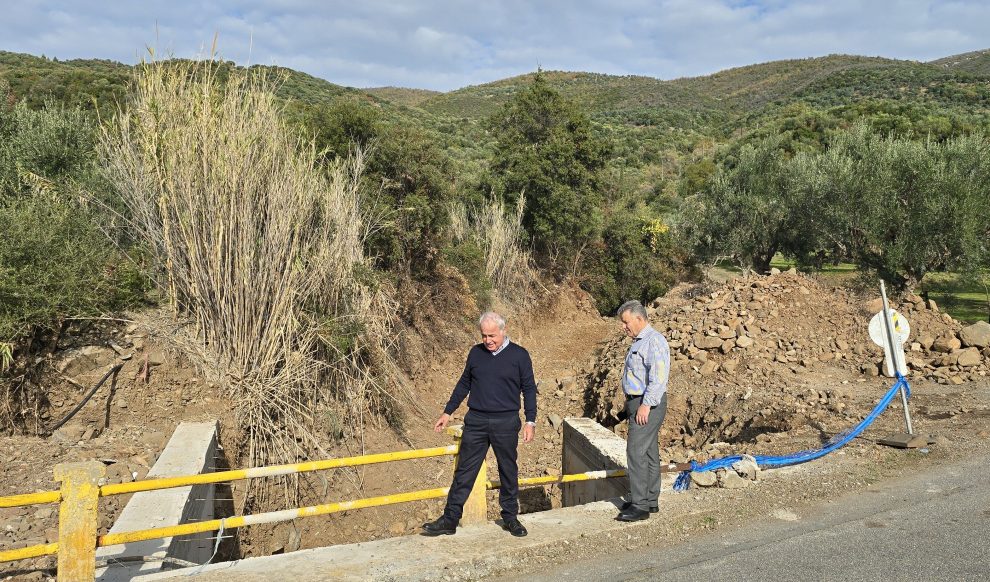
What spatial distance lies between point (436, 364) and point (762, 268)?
1474cm

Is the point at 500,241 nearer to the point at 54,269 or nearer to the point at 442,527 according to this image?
the point at 54,269

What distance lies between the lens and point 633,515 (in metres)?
4.35

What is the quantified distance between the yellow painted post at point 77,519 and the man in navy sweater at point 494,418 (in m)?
1.96

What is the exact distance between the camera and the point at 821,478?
17.5ft

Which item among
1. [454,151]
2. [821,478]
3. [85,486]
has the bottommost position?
[821,478]

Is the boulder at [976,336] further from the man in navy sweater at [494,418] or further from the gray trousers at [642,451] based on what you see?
the man in navy sweater at [494,418]

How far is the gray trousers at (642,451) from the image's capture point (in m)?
4.30

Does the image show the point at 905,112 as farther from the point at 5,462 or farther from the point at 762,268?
the point at 5,462

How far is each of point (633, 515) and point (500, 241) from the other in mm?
12083

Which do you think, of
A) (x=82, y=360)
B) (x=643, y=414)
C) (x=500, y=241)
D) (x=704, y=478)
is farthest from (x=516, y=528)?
(x=500, y=241)

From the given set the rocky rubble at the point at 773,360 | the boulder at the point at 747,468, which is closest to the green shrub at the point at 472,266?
the rocky rubble at the point at 773,360

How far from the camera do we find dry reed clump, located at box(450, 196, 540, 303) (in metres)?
15.9

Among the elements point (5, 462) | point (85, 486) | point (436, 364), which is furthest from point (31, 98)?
point (85, 486)

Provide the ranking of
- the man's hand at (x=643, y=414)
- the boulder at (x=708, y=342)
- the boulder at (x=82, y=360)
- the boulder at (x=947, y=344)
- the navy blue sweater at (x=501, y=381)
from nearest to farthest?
the navy blue sweater at (x=501, y=381)
the man's hand at (x=643, y=414)
the boulder at (x=82, y=360)
the boulder at (x=947, y=344)
the boulder at (x=708, y=342)
